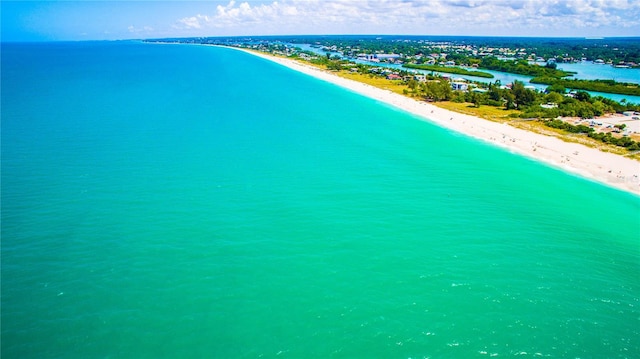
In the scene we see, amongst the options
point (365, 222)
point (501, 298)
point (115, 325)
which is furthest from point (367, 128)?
point (115, 325)

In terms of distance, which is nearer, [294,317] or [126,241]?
[294,317]

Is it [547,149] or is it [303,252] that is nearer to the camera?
[303,252]

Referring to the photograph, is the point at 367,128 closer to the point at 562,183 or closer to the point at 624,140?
the point at 562,183

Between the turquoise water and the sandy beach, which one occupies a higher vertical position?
the sandy beach

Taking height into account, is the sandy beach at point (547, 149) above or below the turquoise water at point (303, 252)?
above

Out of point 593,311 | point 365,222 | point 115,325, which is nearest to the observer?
point 115,325
